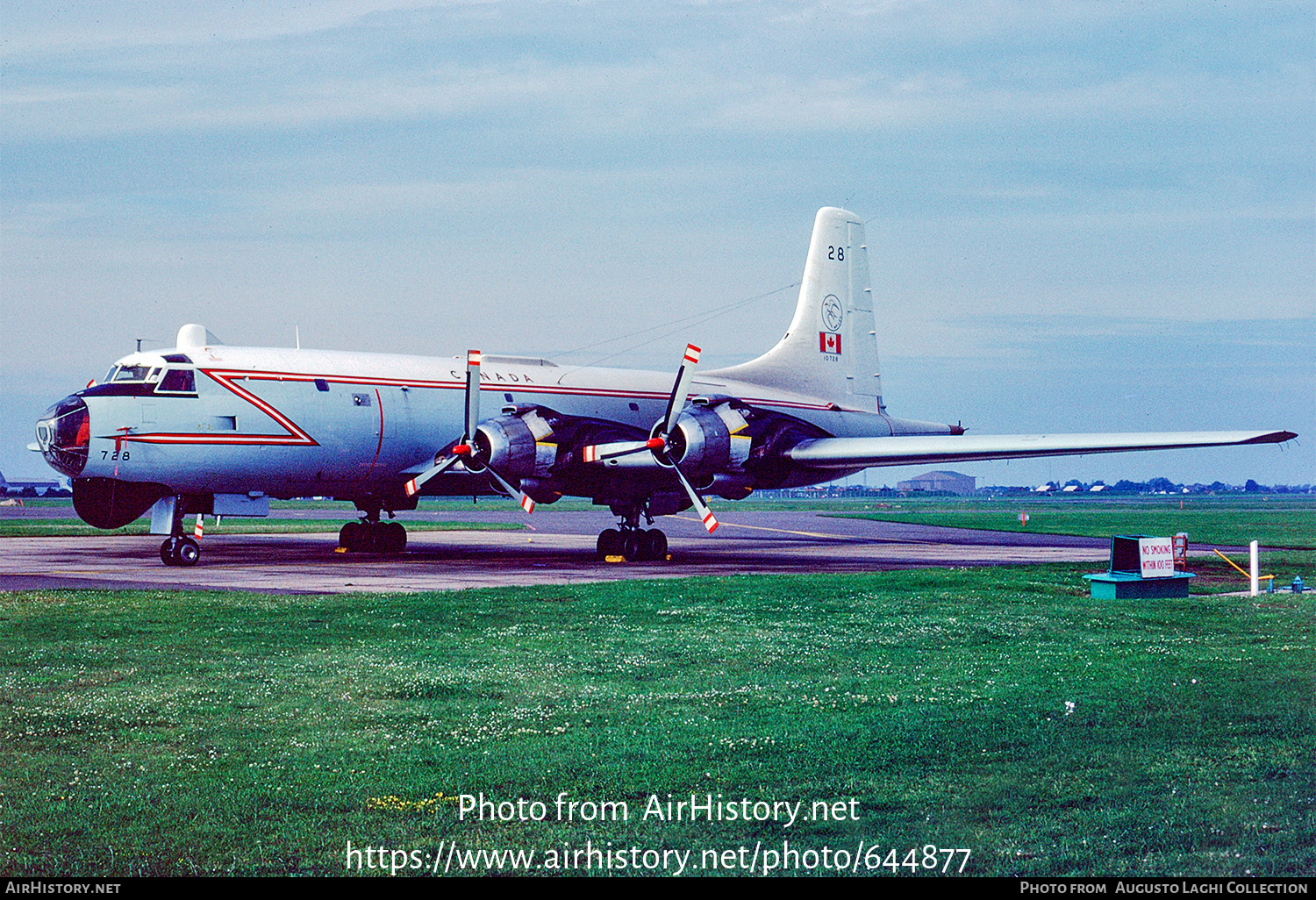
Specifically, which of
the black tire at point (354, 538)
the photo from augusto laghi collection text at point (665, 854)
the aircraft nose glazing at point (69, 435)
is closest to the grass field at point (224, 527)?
the black tire at point (354, 538)

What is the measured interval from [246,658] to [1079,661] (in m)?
8.84

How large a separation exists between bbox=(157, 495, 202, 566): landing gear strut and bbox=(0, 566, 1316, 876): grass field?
8973 millimetres

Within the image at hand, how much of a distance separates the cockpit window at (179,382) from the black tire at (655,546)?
1090 centimetres

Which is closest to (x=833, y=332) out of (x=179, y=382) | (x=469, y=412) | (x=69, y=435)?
(x=469, y=412)

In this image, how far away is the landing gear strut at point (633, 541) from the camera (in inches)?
1136

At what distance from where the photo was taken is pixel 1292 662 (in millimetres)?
12477

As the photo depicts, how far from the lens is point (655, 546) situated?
29.0 metres

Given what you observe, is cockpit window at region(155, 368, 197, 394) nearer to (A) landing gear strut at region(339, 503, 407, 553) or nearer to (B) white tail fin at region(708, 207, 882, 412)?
(A) landing gear strut at region(339, 503, 407, 553)

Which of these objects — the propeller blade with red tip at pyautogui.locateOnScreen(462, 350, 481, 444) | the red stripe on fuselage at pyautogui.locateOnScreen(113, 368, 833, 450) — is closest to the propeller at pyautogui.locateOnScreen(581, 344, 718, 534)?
the propeller blade with red tip at pyautogui.locateOnScreen(462, 350, 481, 444)

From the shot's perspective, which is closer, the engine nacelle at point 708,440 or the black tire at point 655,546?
the engine nacelle at point 708,440

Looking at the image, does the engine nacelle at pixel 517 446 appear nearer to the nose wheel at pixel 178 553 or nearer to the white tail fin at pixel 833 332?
the nose wheel at pixel 178 553

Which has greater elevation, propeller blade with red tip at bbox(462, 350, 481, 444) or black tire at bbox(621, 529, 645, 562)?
propeller blade with red tip at bbox(462, 350, 481, 444)

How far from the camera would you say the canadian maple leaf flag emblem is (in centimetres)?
3597
